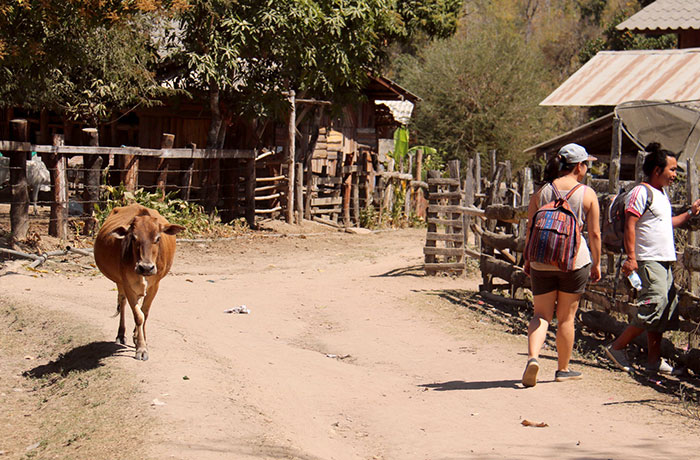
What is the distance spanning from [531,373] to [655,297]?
139cm

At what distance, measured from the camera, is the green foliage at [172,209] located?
53.1ft

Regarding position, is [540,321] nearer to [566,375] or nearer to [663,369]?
[566,375]

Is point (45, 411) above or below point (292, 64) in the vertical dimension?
below

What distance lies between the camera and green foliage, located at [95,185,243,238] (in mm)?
16188

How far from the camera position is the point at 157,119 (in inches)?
838

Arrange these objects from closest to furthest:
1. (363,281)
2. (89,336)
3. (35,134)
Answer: (89,336), (363,281), (35,134)

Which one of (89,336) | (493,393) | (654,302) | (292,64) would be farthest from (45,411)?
(292,64)

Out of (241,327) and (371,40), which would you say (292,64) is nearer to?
(371,40)

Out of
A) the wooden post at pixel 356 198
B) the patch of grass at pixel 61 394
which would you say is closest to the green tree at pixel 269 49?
the wooden post at pixel 356 198

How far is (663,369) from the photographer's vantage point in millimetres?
7758

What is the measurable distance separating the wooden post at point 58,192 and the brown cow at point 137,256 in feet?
22.2

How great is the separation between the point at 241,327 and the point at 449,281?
16.5ft

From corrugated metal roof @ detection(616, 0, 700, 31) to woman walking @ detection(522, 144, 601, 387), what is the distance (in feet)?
46.6

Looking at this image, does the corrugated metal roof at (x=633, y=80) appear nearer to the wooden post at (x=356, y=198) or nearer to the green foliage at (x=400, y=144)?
the wooden post at (x=356, y=198)
